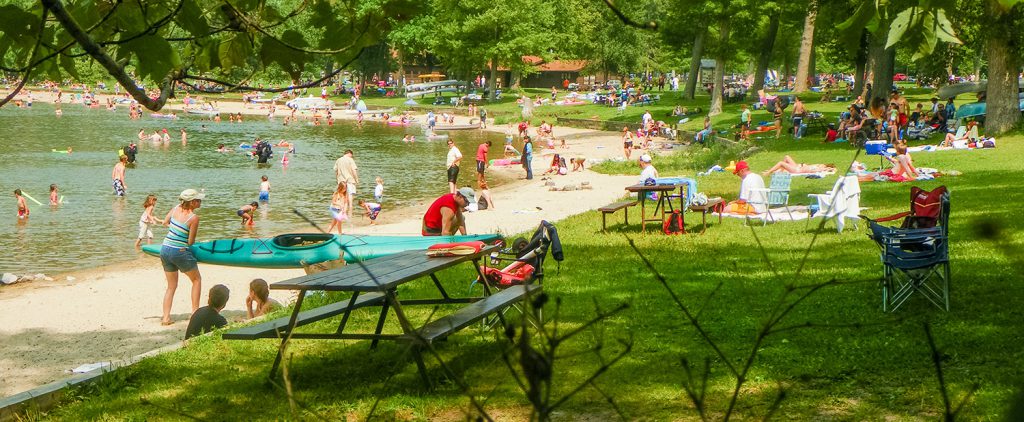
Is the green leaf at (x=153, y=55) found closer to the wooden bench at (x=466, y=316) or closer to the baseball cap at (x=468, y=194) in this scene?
the wooden bench at (x=466, y=316)

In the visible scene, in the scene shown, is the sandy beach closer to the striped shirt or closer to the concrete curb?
the striped shirt

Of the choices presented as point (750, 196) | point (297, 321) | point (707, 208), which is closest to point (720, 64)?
point (750, 196)

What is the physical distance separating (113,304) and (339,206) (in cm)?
740

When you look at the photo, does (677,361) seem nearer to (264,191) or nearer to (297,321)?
(297,321)

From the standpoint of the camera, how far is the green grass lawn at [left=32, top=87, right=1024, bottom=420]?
21.3ft

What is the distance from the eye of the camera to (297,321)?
7.63 meters

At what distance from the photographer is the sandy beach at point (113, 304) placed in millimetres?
11391

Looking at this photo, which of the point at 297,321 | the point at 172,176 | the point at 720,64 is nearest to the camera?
the point at 297,321

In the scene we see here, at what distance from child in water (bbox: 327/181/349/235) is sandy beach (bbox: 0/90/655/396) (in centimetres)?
65

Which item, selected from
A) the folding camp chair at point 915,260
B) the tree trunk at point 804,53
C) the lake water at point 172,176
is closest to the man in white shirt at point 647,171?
the lake water at point 172,176

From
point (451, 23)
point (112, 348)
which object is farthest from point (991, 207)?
point (451, 23)

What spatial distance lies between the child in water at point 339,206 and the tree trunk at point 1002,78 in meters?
15.3

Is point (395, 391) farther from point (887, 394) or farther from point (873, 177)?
point (873, 177)

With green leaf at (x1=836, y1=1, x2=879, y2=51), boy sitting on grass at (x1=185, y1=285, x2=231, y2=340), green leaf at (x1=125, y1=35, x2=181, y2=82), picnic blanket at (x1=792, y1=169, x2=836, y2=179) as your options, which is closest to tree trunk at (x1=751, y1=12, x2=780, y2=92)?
picnic blanket at (x1=792, y1=169, x2=836, y2=179)
